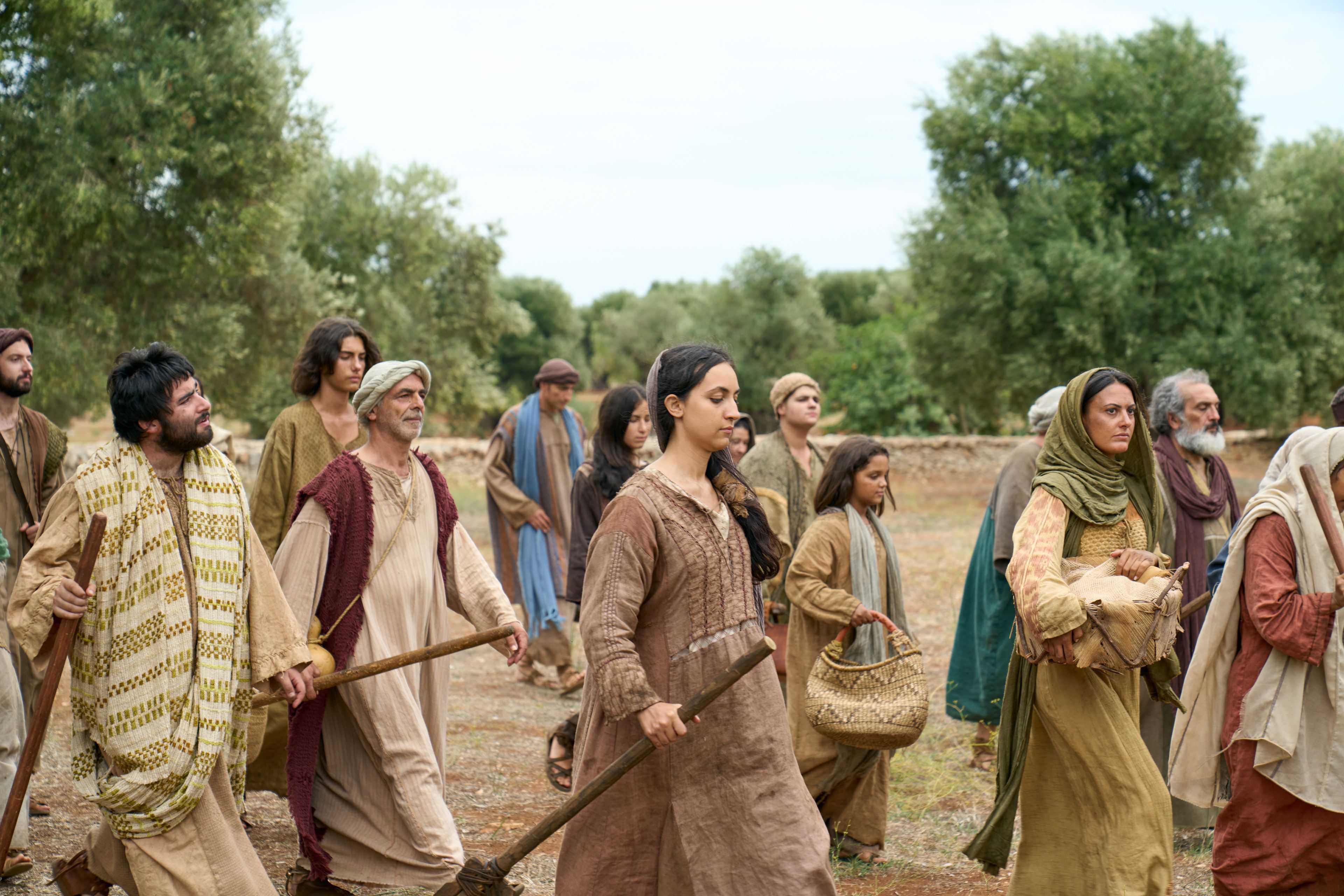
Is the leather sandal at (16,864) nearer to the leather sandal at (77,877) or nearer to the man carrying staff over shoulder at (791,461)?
the leather sandal at (77,877)

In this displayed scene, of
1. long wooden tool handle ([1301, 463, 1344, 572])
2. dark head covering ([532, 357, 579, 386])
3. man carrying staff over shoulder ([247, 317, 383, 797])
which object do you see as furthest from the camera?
dark head covering ([532, 357, 579, 386])

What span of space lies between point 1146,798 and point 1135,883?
27 cm

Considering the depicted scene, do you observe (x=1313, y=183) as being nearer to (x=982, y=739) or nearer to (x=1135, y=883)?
(x=982, y=739)

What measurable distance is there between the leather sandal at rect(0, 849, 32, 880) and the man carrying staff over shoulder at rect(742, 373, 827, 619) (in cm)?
369

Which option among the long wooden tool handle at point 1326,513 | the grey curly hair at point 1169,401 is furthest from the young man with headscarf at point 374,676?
the grey curly hair at point 1169,401

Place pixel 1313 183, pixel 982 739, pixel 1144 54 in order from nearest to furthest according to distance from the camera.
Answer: pixel 982 739 < pixel 1144 54 < pixel 1313 183

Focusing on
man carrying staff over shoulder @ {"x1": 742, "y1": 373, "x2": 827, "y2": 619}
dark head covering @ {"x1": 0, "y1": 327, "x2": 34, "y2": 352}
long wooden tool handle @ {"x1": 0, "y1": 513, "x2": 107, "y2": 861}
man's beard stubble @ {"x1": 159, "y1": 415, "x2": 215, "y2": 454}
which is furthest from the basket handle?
dark head covering @ {"x1": 0, "y1": 327, "x2": 34, "y2": 352}

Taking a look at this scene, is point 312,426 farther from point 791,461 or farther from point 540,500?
point 540,500

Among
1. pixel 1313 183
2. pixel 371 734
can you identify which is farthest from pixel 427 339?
pixel 371 734

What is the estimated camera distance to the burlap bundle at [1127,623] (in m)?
3.77

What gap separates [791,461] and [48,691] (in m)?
4.21

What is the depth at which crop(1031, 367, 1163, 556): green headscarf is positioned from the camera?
413cm

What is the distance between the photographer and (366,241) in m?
27.5

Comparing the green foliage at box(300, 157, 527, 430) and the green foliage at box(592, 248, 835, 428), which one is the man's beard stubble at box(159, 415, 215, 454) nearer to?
the green foliage at box(300, 157, 527, 430)
